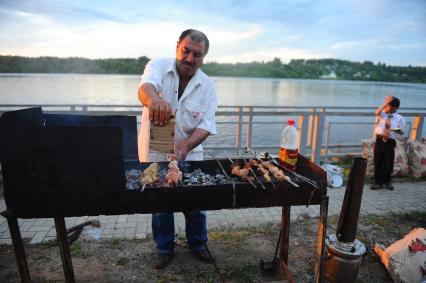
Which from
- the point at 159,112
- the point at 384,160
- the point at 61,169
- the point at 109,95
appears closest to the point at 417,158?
the point at 384,160

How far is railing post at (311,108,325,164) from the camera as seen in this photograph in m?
7.21

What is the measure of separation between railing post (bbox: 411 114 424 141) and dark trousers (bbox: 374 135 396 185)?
79.6 inches

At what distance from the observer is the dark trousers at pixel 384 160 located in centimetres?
665

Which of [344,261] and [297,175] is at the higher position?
[297,175]

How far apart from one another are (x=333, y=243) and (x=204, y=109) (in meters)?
2.17

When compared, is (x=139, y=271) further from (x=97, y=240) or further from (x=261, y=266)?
(x=261, y=266)

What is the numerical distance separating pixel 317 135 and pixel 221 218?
359cm

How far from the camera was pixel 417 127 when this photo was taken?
8008mm

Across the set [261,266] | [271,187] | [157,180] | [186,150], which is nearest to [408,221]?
[261,266]

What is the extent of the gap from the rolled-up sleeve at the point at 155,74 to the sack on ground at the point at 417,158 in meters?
7.03

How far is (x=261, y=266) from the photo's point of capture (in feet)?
12.3

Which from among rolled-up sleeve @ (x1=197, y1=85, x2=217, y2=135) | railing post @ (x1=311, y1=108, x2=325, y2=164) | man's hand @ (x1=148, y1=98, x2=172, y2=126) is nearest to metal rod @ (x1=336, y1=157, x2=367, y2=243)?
rolled-up sleeve @ (x1=197, y1=85, x2=217, y2=135)

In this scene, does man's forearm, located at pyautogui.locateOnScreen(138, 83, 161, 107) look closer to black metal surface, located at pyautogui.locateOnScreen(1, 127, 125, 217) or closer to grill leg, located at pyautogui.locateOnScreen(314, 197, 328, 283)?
black metal surface, located at pyautogui.locateOnScreen(1, 127, 125, 217)

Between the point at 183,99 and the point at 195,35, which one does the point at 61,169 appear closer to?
the point at 183,99
